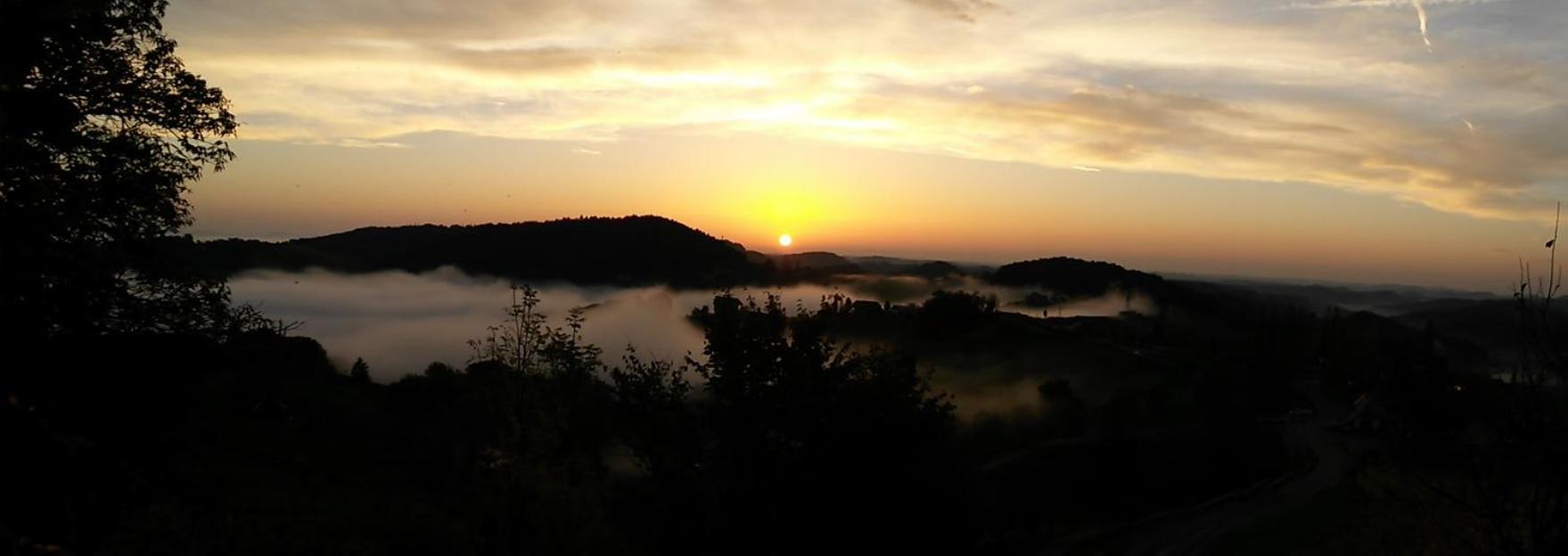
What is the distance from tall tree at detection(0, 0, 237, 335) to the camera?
50.5ft

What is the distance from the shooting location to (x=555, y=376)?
93.8 ft

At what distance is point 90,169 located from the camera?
55.7ft

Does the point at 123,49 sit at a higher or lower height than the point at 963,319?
higher

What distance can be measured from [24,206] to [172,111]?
3753 mm

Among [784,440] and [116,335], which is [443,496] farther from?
[116,335]

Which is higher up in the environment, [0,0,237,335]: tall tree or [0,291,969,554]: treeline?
[0,0,237,335]: tall tree

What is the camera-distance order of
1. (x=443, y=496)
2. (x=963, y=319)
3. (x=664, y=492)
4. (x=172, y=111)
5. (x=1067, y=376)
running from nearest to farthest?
(x=172, y=111), (x=664, y=492), (x=443, y=496), (x=1067, y=376), (x=963, y=319)

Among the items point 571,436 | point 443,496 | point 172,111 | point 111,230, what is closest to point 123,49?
point 172,111

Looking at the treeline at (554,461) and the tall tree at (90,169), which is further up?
the tall tree at (90,169)

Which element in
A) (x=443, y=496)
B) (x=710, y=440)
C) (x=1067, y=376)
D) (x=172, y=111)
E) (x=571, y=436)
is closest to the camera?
(x=172, y=111)

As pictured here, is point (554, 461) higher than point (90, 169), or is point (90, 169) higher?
point (90, 169)

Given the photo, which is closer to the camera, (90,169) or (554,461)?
(90,169)

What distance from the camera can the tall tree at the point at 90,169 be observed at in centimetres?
1539

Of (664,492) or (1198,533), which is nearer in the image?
(664,492)
